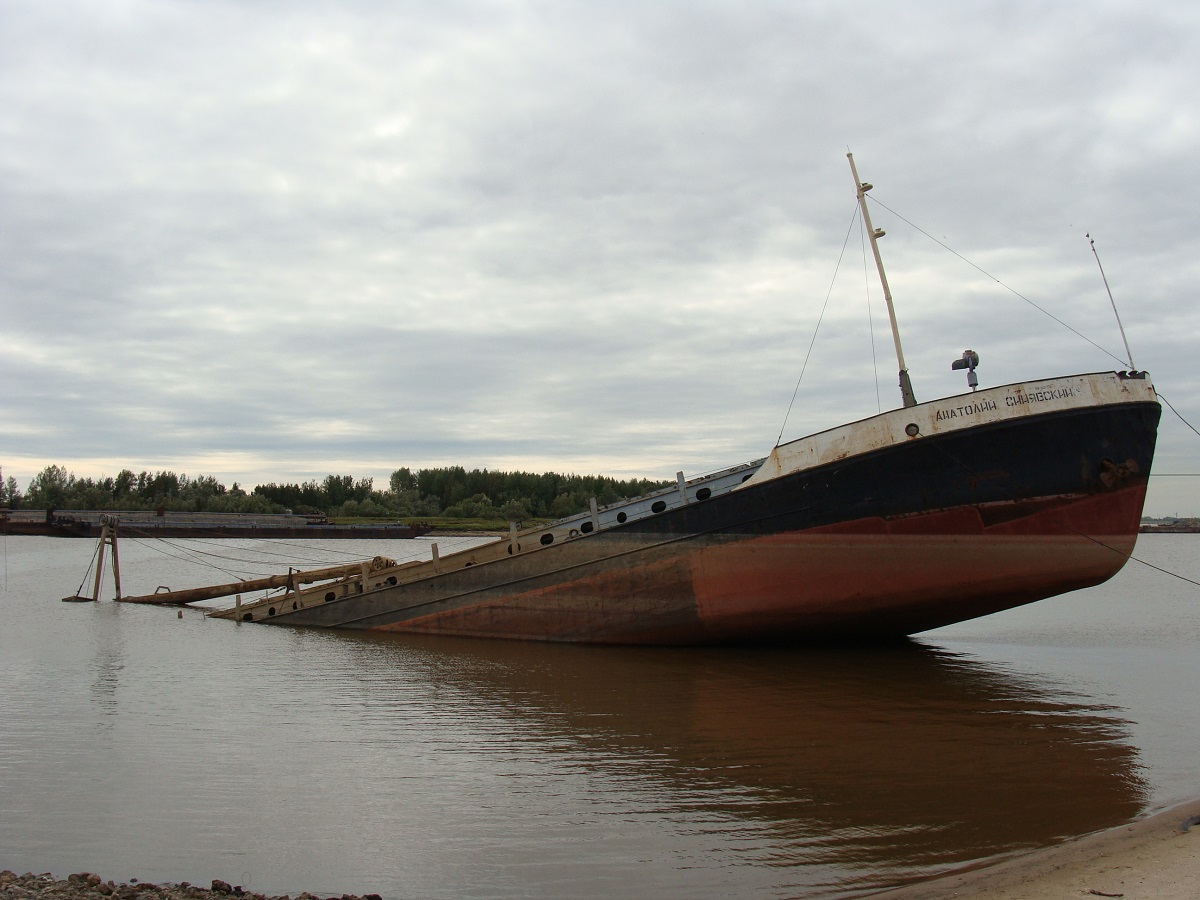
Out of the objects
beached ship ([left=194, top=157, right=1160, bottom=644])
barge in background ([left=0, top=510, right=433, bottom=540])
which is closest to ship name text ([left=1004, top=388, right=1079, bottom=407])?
beached ship ([left=194, top=157, right=1160, bottom=644])

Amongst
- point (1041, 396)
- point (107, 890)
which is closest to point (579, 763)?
point (107, 890)

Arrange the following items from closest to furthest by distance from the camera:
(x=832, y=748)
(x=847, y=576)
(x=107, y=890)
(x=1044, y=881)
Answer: (x=107, y=890), (x=1044, y=881), (x=832, y=748), (x=847, y=576)

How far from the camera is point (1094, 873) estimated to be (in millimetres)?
4832

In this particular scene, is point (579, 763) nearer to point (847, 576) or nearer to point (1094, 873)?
point (1094, 873)

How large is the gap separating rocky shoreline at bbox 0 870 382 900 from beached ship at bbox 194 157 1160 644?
9.96 m

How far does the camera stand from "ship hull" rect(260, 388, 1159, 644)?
1280 cm

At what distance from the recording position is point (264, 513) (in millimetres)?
99250

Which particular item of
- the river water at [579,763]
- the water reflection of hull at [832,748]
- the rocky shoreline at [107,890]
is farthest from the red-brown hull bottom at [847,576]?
the rocky shoreline at [107,890]

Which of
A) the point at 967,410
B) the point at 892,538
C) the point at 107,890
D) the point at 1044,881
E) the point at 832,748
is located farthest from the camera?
the point at 892,538

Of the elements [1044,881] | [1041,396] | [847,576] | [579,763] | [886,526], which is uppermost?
[1041,396]

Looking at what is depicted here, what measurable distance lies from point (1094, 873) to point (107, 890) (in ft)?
18.8

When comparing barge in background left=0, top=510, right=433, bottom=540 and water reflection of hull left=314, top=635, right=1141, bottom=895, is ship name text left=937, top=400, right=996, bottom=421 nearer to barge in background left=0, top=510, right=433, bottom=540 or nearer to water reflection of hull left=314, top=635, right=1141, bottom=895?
water reflection of hull left=314, top=635, right=1141, bottom=895

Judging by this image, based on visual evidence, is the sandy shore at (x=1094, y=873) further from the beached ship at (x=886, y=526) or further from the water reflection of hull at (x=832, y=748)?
the beached ship at (x=886, y=526)

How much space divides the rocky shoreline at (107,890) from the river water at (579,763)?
0.29 m
